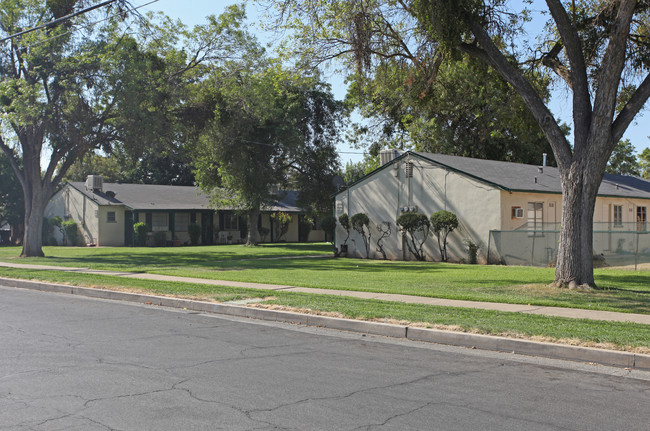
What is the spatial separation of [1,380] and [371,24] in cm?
1370

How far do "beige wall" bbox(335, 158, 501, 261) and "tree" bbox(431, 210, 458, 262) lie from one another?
0.24 m

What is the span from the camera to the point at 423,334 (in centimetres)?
974

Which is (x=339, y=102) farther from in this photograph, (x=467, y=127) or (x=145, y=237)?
(x=145, y=237)

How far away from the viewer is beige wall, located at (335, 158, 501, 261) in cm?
2572

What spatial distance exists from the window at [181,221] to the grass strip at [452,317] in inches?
1216

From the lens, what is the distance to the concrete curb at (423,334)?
8086 millimetres

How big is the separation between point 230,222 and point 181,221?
456 centimetres

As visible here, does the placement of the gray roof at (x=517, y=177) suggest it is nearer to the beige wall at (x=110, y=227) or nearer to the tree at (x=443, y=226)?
the tree at (x=443, y=226)

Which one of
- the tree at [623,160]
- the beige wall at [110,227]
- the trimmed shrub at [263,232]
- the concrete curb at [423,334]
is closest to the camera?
the concrete curb at [423,334]

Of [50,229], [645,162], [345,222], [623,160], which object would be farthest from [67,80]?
[645,162]

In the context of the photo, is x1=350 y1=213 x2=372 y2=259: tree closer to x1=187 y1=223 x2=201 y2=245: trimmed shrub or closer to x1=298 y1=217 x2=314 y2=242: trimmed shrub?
x1=187 y1=223 x2=201 y2=245: trimmed shrub

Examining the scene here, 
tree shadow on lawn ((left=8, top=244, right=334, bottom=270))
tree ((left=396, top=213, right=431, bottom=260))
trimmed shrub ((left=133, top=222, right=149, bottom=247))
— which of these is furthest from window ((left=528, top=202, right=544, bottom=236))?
trimmed shrub ((left=133, top=222, right=149, bottom=247))

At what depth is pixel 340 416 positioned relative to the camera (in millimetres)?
5586

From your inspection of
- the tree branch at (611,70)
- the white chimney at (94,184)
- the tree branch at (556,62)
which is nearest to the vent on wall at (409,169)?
the tree branch at (556,62)
